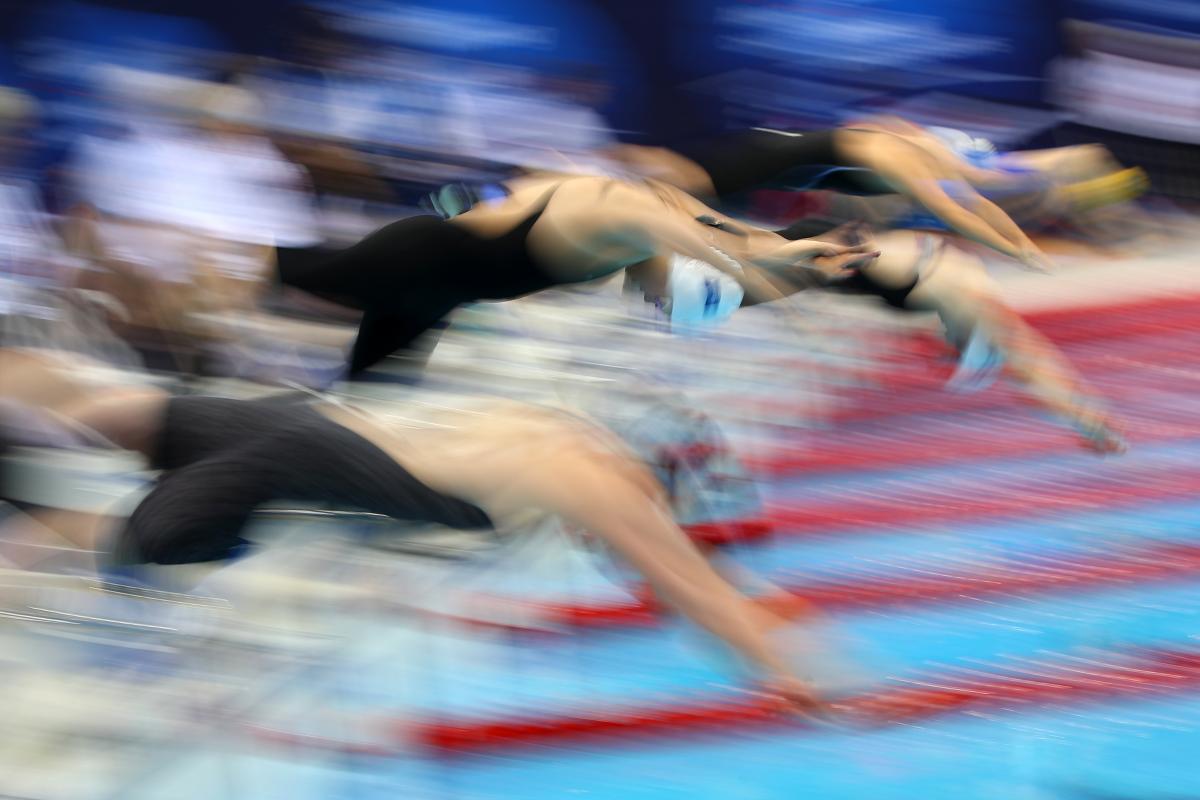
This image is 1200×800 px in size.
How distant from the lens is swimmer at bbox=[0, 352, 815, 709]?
90 cm

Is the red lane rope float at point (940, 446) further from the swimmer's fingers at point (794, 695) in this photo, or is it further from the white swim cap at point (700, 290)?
the swimmer's fingers at point (794, 695)

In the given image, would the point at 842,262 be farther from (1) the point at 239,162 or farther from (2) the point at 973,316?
(1) the point at 239,162

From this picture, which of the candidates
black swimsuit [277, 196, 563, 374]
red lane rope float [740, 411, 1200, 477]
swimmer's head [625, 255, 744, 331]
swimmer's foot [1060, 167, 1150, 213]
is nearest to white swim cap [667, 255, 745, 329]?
swimmer's head [625, 255, 744, 331]

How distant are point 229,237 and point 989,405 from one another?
130 centimetres

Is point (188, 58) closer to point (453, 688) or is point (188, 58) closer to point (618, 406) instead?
point (618, 406)

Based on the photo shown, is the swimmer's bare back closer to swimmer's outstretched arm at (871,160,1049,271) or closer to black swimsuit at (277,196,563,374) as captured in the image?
black swimsuit at (277,196,563,374)

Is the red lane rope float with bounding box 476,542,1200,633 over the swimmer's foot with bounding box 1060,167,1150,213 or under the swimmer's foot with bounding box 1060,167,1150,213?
under

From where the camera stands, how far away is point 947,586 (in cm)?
159

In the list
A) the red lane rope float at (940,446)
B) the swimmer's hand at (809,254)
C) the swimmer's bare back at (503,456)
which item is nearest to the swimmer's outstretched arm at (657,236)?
the swimmer's hand at (809,254)

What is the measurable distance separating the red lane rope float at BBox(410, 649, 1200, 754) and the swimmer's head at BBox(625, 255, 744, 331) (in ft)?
1.54

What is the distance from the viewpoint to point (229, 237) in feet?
5.70

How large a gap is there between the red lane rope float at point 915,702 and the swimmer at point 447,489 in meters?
0.47

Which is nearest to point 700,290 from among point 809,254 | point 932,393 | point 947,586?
point 809,254

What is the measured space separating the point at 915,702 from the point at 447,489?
2.22 ft
